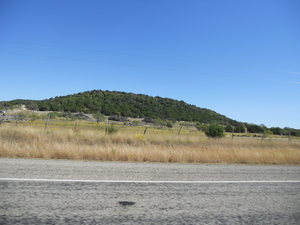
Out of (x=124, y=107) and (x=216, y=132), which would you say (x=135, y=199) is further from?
(x=124, y=107)

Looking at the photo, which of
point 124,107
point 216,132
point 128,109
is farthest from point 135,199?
point 124,107

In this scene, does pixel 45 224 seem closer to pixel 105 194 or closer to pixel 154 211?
pixel 105 194

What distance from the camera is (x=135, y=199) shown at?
342 centimetres

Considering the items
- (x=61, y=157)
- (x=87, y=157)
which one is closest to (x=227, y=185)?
(x=87, y=157)

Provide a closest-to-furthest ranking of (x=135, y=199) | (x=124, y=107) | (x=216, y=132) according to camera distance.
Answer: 1. (x=135, y=199)
2. (x=216, y=132)
3. (x=124, y=107)

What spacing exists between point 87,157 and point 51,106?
8648 cm

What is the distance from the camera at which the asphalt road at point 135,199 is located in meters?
2.74

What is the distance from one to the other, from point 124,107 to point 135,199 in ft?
335

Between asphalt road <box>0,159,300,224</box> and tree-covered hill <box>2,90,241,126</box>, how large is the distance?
78.9 m

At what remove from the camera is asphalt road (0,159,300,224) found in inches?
108

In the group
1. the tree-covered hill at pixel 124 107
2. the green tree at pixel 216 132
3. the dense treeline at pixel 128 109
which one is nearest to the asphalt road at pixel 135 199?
the green tree at pixel 216 132

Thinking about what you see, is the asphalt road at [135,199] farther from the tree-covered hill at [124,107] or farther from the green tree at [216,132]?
the tree-covered hill at [124,107]

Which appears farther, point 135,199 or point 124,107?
point 124,107

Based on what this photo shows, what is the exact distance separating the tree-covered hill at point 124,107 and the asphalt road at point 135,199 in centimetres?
7894
